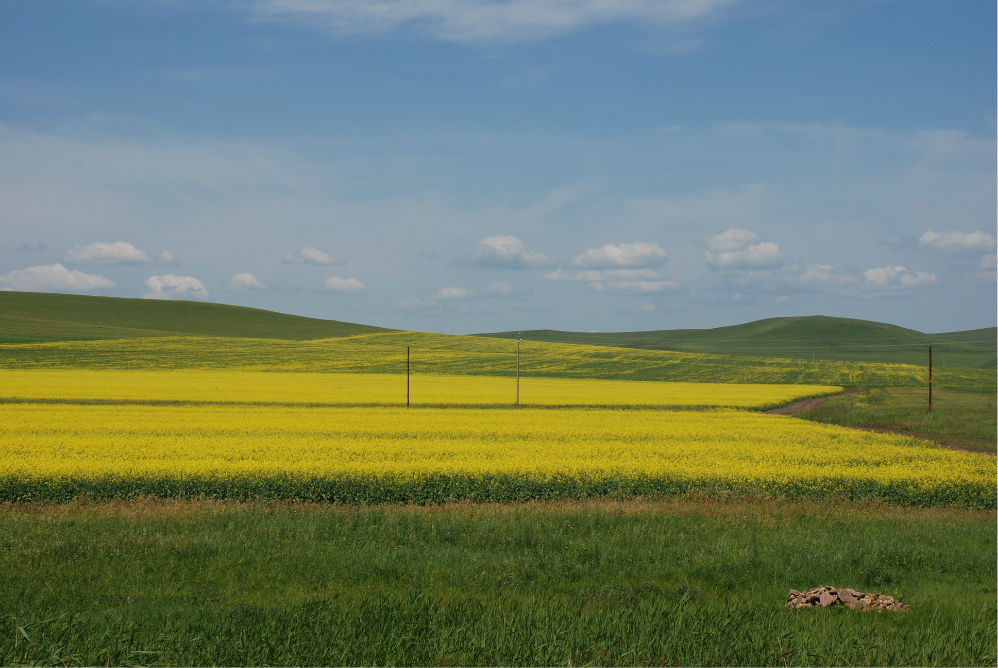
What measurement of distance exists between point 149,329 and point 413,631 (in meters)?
105

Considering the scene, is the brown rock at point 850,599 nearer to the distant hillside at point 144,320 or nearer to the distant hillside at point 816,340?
the distant hillside at point 144,320

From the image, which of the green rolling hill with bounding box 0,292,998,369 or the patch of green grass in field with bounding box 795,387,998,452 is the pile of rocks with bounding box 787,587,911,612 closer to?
the patch of green grass in field with bounding box 795,387,998,452

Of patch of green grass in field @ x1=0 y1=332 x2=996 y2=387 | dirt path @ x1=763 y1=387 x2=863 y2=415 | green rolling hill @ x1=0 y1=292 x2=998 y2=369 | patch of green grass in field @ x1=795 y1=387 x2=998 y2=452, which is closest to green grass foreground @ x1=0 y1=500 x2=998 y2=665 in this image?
patch of green grass in field @ x1=795 y1=387 x2=998 y2=452

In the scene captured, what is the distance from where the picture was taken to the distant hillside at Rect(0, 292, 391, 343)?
89562 mm

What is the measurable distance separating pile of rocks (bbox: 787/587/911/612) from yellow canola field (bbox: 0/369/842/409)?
29.8 metres

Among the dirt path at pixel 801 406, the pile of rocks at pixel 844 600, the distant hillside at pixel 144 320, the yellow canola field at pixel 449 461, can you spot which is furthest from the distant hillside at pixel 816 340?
the pile of rocks at pixel 844 600

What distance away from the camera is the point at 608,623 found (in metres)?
5.34

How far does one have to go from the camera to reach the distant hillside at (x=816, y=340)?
113000 millimetres

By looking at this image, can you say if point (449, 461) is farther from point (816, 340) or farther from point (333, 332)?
point (816, 340)

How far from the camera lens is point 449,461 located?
15039 millimetres

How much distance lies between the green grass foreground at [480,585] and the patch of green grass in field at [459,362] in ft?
151

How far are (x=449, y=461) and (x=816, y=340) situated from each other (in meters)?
135

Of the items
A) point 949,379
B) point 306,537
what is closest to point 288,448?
point 306,537

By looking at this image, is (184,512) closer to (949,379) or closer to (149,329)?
(949,379)
